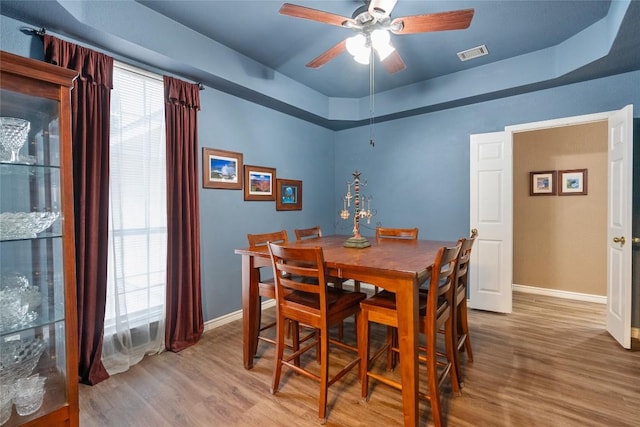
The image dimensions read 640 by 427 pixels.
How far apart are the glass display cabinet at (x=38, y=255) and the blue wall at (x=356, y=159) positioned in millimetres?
793

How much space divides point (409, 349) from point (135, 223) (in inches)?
92.5

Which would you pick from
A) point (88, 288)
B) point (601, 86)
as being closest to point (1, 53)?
point (88, 288)

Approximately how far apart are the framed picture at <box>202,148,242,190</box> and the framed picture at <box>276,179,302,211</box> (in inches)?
25.9

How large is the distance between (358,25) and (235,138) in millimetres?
1888

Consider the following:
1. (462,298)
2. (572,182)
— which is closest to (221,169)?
(462,298)

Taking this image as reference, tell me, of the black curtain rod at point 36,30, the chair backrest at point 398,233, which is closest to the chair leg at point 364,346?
the chair backrest at point 398,233

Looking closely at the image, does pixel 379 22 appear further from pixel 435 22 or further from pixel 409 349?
pixel 409 349

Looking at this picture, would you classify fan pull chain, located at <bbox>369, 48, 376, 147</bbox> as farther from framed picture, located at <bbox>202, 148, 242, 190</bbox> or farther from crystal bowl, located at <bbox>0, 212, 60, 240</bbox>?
crystal bowl, located at <bbox>0, 212, 60, 240</bbox>

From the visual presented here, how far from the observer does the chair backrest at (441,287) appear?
1620 mm

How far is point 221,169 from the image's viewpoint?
318 centimetres

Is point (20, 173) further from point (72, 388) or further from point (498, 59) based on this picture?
point (498, 59)

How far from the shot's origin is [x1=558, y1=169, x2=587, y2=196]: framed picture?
154 inches

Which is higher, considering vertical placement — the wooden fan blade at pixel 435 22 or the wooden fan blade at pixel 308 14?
the wooden fan blade at pixel 308 14

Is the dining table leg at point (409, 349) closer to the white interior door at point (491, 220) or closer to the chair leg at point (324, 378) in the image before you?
the chair leg at point (324, 378)
